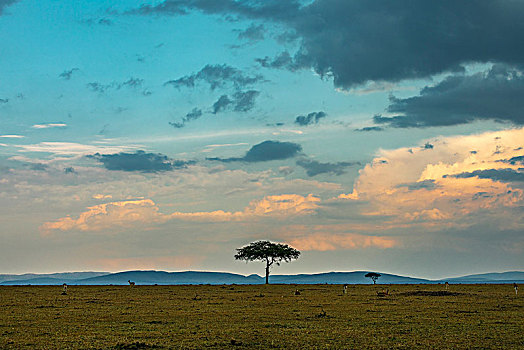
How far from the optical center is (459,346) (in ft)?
87.9

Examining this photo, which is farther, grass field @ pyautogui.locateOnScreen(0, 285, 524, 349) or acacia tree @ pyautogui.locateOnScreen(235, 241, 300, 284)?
acacia tree @ pyautogui.locateOnScreen(235, 241, 300, 284)

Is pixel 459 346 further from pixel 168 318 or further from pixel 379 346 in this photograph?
pixel 168 318

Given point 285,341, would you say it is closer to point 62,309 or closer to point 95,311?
point 95,311

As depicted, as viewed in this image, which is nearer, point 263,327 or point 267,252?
point 263,327

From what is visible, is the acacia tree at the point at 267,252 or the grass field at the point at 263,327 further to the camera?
the acacia tree at the point at 267,252

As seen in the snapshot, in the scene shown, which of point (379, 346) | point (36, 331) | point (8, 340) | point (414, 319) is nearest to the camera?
point (379, 346)

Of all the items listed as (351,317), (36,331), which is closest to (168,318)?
(36,331)

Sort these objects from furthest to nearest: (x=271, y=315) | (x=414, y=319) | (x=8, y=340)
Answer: (x=271, y=315), (x=414, y=319), (x=8, y=340)

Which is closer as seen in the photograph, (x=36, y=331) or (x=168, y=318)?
(x=36, y=331)

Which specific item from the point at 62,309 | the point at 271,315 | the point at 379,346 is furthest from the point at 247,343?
the point at 62,309

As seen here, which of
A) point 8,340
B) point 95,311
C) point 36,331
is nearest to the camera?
point 8,340

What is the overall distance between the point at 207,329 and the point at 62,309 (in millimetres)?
20794

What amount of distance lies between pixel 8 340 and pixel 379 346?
60.6 feet

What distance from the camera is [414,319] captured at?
39.1 meters
